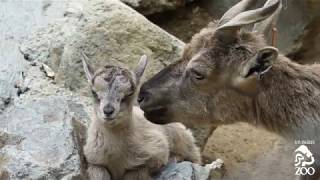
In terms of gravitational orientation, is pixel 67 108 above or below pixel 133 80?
below

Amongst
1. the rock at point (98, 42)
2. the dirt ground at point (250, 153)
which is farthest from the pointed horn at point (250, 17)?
the rock at point (98, 42)

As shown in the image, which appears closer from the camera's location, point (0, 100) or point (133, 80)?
point (133, 80)

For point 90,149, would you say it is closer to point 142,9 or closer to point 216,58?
point 216,58

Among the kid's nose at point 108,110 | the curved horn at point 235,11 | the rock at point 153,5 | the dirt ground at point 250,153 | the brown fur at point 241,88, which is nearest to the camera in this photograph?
the brown fur at point 241,88

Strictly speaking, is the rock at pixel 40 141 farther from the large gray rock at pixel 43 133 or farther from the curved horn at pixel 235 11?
the curved horn at pixel 235 11

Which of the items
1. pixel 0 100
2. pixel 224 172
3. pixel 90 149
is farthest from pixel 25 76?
pixel 224 172

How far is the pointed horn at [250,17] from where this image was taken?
604cm

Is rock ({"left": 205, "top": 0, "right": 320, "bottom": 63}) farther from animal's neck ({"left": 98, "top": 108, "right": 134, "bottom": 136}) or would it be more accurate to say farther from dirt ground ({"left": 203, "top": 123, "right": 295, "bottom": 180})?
animal's neck ({"left": 98, "top": 108, "right": 134, "bottom": 136})

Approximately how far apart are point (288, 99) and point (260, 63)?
38 cm

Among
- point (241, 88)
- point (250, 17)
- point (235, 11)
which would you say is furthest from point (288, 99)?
point (235, 11)

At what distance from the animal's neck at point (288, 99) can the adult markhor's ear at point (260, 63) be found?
12cm

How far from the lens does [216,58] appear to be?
632cm

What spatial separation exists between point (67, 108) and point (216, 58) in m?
1.80

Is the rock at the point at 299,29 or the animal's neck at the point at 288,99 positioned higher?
the rock at the point at 299,29
